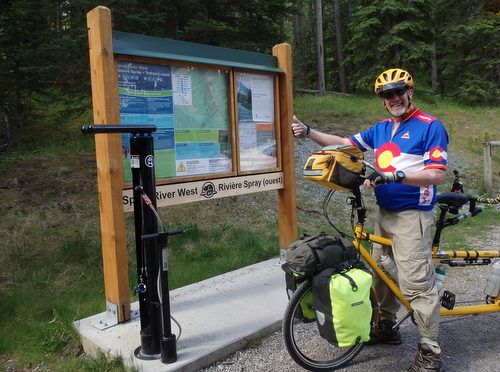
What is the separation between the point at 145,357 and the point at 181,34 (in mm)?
8581

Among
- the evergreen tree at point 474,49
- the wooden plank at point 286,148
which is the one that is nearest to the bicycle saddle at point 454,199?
the wooden plank at point 286,148

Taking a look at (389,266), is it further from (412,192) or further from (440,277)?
(412,192)

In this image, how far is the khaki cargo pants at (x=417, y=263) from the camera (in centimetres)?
308

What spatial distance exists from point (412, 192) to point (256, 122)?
2.31 m

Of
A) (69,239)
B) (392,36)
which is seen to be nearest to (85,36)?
(69,239)

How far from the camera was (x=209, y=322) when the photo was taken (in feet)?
12.5

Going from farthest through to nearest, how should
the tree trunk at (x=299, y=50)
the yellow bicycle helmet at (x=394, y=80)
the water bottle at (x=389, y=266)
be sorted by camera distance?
the tree trunk at (x=299, y=50) → the water bottle at (x=389, y=266) → the yellow bicycle helmet at (x=394, y=80)

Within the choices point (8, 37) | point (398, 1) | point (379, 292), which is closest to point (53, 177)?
→ point (8, 37)

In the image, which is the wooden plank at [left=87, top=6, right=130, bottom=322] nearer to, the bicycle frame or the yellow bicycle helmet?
the bicycle frame

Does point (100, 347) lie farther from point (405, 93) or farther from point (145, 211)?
point (405, 93)

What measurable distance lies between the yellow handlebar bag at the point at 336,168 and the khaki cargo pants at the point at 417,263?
536 mm

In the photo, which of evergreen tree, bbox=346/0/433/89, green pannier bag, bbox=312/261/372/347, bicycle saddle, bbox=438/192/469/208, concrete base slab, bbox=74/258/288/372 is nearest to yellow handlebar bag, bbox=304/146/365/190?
green pannier bag, bbox=312/261/372/347

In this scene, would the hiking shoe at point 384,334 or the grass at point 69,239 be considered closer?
the hiking shoe at point 384,334

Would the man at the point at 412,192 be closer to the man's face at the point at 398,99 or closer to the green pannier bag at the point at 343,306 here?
the man's face at the point at 398,99
